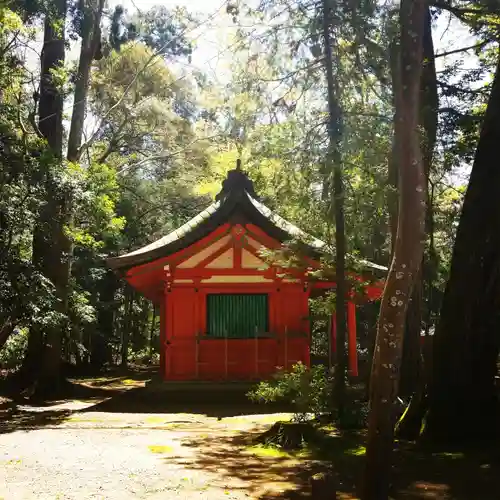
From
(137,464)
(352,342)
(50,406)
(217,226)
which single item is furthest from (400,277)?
(50,406)

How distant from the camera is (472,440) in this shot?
20.6ft

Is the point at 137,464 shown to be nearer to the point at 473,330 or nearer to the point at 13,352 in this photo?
the point at 473,330

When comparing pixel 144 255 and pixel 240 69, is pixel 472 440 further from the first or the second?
pixel 144 255

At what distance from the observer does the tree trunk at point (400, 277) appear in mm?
4059

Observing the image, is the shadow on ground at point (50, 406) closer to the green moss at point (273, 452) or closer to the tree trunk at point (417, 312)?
the green moss at point (273, 452)

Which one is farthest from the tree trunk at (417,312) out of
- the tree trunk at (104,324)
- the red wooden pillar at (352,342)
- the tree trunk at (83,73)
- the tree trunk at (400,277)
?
A: the tree trunk at (104,324)

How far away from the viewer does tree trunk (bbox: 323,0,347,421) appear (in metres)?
7.21

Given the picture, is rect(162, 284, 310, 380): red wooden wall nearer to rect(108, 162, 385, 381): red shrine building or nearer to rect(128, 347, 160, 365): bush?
rect(108, 162, 385, 381): red shrine building

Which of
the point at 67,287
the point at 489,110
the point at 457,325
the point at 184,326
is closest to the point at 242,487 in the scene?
the point at 457,325

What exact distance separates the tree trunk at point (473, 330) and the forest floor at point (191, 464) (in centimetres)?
56

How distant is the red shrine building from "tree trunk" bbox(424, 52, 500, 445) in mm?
6689

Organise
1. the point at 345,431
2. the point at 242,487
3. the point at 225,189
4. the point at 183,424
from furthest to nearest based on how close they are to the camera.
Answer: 1. the point at 225,189
2. the point at 183,424
3. the point at 345,431
4. the point at 242,487

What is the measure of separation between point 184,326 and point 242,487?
8170 mm

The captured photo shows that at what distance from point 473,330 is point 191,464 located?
141 inches
